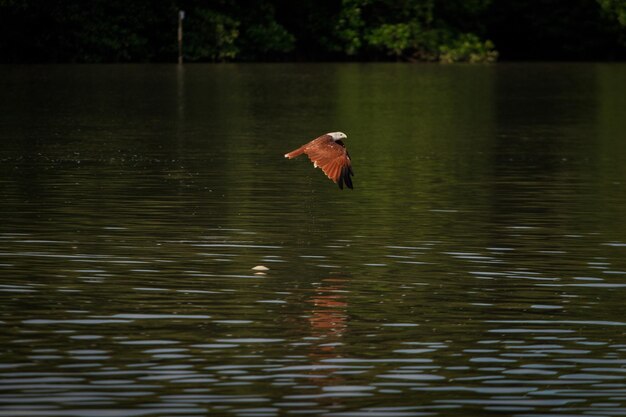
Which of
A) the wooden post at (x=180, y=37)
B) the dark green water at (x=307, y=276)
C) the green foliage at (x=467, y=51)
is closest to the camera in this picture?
the dark green water at (x=307, y=276)

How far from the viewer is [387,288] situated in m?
17.5

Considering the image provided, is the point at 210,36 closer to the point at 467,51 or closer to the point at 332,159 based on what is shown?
the point at 467,51

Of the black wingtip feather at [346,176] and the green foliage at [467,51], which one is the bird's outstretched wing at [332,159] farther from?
the green foliage at [467,51]

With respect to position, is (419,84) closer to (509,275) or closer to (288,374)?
(509,275)

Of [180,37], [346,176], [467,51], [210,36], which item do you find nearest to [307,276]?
[346,176]

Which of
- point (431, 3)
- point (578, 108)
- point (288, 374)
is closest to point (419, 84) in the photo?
point (578, 108)

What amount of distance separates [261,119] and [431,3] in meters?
65.4

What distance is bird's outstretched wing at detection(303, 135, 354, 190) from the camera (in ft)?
67.7

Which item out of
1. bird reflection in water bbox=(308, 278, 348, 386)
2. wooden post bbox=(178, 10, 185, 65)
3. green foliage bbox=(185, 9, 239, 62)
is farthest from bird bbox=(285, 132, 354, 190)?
green foliage bbox=(185, 9, 239, 62)

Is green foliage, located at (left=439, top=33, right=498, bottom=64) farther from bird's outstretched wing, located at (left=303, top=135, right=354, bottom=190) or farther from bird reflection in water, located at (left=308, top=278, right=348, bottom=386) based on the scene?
bird reflection in water, located at (left=308, top=278, right=348, bottom=386)

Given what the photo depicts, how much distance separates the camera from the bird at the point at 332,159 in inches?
812

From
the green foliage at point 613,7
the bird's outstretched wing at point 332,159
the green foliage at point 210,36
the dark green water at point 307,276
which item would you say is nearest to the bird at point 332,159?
the bird's outstretched wing at point 332,159

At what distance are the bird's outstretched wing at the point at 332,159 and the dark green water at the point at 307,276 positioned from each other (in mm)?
849

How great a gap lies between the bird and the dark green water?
85 cm
